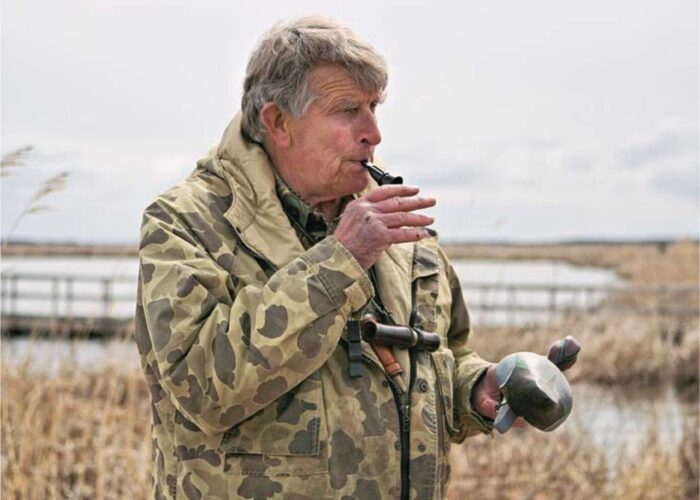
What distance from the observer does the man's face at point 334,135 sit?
2.14 metres

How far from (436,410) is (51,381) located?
9.90ft

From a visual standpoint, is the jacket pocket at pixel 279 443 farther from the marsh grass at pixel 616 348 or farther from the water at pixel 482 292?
the marsh grass at pixel 616 348

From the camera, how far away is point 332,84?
7.03 feet

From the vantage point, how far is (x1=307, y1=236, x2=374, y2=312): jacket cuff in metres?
1.94

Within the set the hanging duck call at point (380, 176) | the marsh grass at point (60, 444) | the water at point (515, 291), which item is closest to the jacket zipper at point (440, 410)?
the hanging duck call at point (380, 176)

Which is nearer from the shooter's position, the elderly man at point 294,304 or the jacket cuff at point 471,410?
the elderly man at point 294,304

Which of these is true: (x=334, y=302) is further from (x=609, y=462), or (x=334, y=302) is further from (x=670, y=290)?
(x=670, y=290)

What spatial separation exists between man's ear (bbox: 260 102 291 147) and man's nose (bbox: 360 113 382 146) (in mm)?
169

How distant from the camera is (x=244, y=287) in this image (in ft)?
6.55

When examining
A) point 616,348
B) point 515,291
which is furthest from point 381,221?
point 515,291

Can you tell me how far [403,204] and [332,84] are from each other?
0.36 meters

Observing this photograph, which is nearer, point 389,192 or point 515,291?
point 389,192

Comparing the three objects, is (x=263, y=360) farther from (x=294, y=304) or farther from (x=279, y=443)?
(x=279, y=443)

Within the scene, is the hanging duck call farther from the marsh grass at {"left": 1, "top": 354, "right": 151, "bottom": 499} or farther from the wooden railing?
the wooden railing
